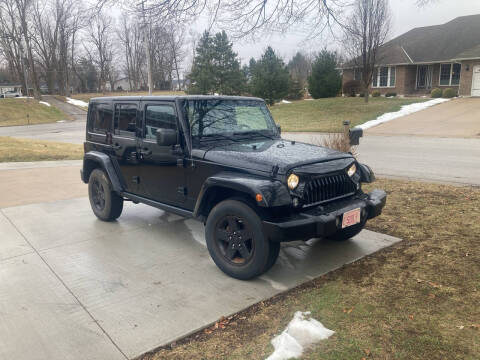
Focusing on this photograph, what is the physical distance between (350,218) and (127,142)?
117 inches

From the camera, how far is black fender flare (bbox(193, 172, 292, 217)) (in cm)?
351

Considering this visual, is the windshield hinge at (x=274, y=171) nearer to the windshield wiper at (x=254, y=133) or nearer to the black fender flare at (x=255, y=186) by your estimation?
the black fender flare at (x=255, y=186)

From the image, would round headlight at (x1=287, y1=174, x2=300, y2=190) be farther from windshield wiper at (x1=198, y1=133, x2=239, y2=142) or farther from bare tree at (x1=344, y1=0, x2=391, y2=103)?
bare tree at (x1=344, y1=0, x2=391, y2=103)

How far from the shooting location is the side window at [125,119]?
5.15 m

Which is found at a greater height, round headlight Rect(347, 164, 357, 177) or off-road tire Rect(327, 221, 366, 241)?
round headlight Rect(347, 164, 357, 177)

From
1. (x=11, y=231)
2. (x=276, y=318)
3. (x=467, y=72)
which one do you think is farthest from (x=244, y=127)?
(x=467, y=72)

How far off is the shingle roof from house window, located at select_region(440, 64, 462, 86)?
883 millimetres

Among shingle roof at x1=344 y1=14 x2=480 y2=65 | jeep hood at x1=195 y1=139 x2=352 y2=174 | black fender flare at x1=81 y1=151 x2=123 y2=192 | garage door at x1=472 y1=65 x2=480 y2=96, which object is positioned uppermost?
shingle roof at x1=344 y1=14 x2=480 y2=65

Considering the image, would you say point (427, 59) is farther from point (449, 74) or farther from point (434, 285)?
point (434, 285)

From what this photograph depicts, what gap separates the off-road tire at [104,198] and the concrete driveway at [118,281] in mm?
168

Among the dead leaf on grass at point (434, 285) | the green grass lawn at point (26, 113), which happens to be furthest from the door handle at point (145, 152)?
the green grass lawn at point (26, 113)

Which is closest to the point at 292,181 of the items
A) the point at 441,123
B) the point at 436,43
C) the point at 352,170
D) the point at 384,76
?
the point at 352,170

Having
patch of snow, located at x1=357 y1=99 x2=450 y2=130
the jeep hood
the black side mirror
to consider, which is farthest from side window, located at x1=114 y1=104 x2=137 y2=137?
patch of snow, located at x1=357 y1=99 x2=450 y2=130

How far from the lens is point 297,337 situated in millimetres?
2949
